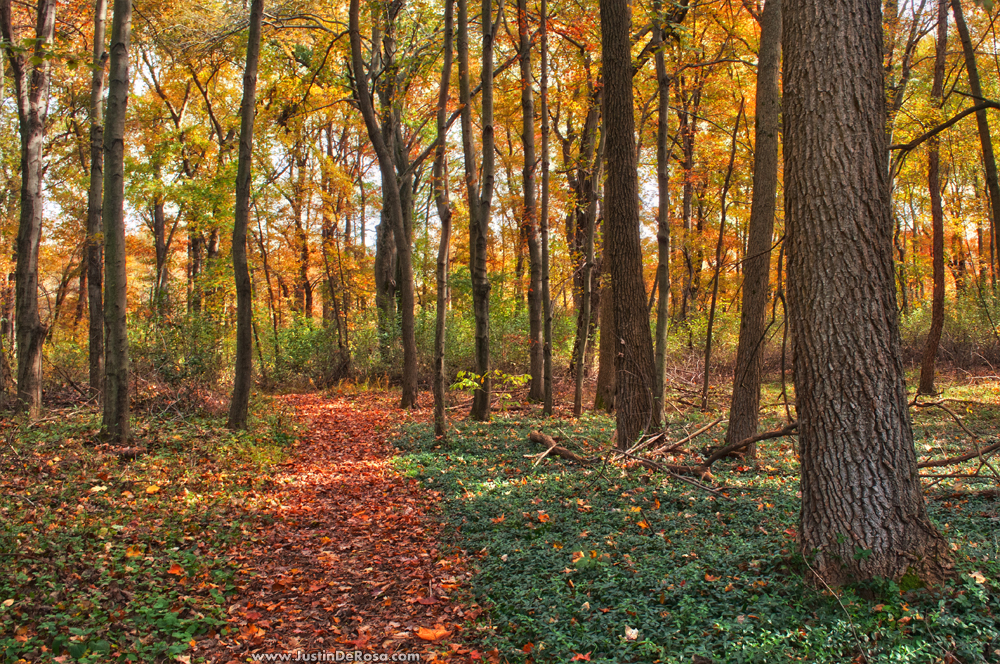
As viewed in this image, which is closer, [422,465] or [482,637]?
[482,637]

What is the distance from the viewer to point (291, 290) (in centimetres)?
3553

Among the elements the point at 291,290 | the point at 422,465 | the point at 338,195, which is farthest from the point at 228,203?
the point at 291,290

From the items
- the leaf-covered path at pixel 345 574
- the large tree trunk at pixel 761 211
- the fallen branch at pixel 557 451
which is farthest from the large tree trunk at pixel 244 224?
the large tree trunk at pixel 761 211

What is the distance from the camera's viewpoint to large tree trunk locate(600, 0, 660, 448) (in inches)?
264

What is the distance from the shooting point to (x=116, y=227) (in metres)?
6.73

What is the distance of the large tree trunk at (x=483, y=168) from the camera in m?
8.77

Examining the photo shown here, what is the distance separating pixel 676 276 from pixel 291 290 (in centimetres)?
2512

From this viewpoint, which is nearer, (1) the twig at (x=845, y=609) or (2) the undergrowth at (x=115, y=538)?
(1) the twig at (x=845, y=609)

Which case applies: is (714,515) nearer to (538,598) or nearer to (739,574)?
(739,574)

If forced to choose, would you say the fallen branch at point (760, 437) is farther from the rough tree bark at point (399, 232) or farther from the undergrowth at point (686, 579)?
the rough tree bark at point (399, 232)

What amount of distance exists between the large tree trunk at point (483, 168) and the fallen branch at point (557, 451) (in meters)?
1.63

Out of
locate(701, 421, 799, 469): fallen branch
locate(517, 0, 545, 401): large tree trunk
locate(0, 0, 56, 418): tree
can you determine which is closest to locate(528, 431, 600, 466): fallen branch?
locate(701, 421, 799, 469): fallen branch

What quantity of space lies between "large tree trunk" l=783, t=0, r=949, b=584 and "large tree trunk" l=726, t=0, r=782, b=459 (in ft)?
10.3

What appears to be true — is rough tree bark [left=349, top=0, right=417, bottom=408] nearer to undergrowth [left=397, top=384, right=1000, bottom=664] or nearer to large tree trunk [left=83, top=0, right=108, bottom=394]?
large tree trunk [left=83, top=0, right=108, bottom=394]
